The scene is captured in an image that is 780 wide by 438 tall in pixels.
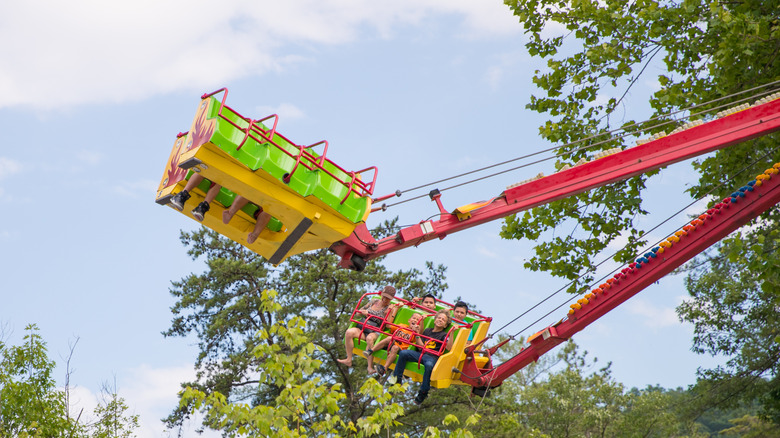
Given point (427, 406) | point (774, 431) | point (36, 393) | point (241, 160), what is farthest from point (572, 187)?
point (774, 431)

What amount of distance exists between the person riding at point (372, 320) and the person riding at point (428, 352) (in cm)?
75

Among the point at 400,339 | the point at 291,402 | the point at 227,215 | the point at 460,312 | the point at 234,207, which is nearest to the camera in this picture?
the point at 291,402

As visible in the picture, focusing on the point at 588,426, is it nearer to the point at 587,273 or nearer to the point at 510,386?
the point at 510,386

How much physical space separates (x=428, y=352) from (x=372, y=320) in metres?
1.53

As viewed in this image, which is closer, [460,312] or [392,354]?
[392,354]

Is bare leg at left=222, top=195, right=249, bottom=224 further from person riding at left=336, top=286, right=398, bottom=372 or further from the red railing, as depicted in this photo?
person riding at left=336, top=286, right=398, bottom=372

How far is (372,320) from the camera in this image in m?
12.4

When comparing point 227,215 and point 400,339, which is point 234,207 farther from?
point 400,339

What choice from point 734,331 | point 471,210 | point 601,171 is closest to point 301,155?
point 471,210

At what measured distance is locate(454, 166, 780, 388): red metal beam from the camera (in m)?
10.5

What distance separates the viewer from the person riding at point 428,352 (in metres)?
11.0


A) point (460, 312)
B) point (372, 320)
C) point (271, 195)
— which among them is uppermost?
point (271, 195)

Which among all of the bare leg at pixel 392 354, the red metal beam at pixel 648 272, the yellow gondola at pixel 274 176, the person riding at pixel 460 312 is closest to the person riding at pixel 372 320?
the bare leg at pixel 392 354

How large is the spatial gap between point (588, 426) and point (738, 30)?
62.6 ft
